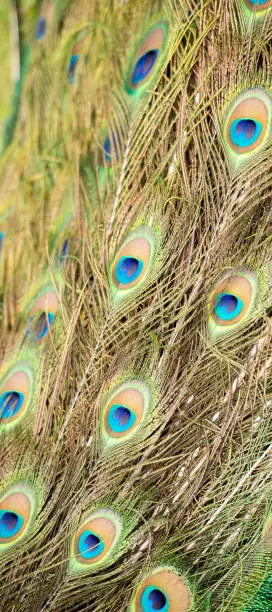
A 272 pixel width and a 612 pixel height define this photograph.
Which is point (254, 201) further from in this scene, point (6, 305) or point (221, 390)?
point (6, 305)

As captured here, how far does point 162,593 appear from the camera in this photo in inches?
48.3

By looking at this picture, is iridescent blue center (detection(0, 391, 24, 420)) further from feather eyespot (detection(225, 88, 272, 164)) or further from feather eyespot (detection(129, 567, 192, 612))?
feather eyespot (detection(225, 88, 272, 164))

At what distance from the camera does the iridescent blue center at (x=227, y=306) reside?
4.25ft

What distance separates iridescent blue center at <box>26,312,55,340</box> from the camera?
146 centimetres

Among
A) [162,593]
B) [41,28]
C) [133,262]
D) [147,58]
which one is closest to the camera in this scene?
[162,593]

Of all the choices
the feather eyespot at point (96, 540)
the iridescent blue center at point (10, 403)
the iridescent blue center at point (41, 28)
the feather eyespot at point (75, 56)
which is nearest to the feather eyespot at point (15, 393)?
the iridescent blue center at point (10, 403)

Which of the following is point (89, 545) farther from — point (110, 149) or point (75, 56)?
point (75, 56)

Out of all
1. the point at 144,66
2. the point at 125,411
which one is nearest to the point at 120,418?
the point at 125,411

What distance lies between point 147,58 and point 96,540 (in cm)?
103

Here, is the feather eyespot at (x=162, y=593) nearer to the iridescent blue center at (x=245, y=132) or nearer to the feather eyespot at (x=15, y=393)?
the feather eyespot at (x=15, y=393)

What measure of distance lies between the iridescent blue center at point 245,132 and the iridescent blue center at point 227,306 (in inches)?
11.7

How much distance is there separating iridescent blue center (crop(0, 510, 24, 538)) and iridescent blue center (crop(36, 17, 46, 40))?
4.63ft

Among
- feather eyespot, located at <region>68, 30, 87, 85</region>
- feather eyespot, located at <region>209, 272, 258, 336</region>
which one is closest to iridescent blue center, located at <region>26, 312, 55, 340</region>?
feather eyespot, located at <region>209, 272, 258, 336</region>

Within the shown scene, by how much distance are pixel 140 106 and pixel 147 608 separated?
3.37 ft
